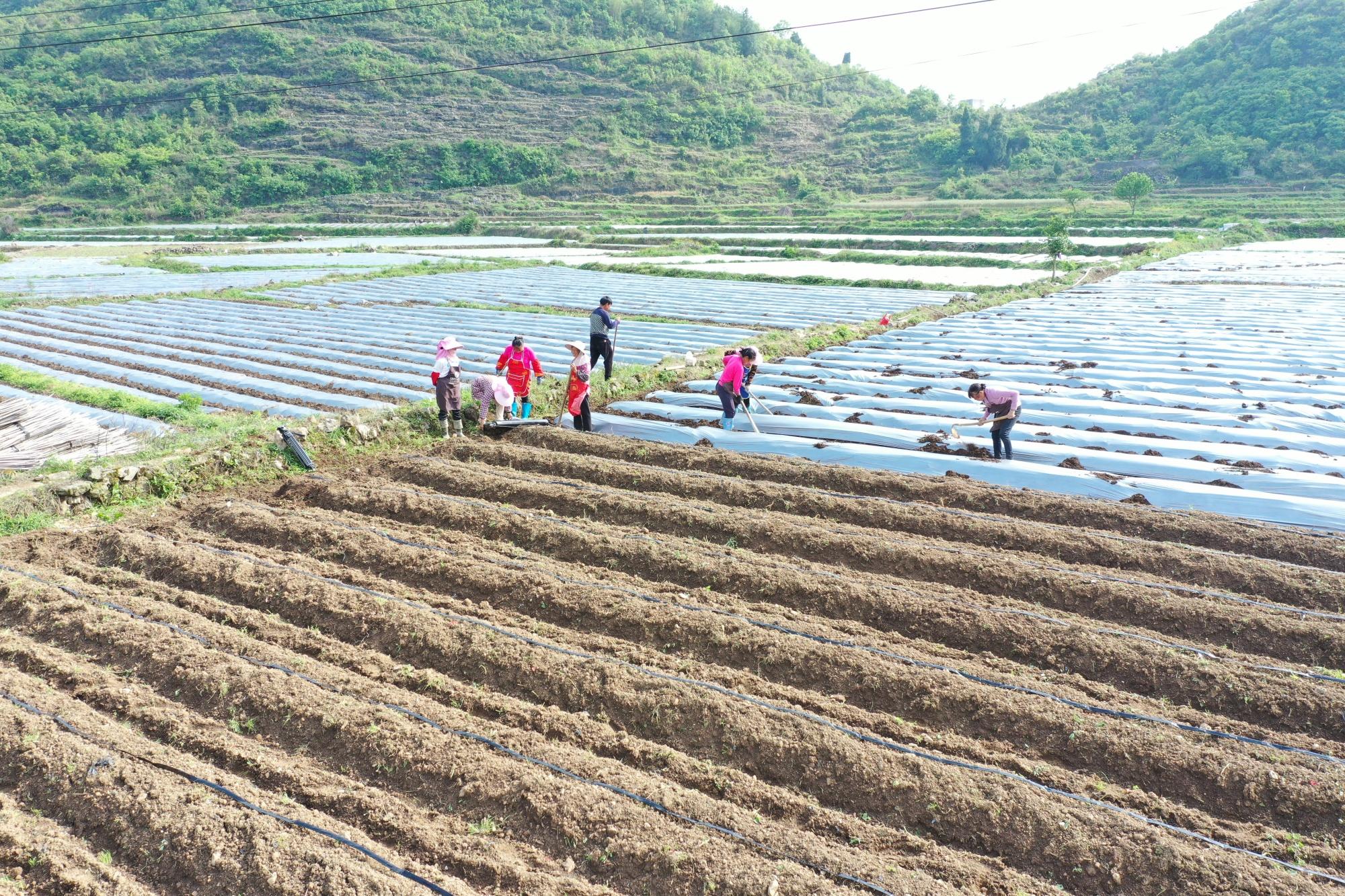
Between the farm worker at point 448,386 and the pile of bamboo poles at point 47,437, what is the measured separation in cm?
311

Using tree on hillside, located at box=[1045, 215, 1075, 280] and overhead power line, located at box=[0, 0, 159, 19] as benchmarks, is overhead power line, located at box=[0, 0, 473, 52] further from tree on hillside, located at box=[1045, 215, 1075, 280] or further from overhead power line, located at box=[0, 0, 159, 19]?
tree on hillside, located at box=[1045, 215, 1075, 280]

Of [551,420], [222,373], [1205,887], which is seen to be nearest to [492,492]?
[551,420]

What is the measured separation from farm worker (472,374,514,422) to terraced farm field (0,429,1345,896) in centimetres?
263

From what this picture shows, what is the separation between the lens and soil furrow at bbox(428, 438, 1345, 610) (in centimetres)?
587

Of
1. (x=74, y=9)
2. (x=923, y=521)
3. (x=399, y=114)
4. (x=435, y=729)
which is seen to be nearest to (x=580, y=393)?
(x=923, y=521)

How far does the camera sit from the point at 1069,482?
7.76 m

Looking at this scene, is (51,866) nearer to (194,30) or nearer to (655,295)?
(655,295)

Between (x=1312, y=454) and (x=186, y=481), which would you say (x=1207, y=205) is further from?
(x=186, y=481)

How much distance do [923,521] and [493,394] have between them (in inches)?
204

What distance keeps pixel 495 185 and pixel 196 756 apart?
57.8 m

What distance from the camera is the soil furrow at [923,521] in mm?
5871

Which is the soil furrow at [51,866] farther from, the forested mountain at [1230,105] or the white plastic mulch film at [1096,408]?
the forested mountain at [1230,105]

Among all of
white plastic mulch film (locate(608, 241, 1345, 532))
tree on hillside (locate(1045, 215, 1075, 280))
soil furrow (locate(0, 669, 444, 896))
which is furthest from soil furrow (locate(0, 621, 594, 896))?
tree on hillside (locate(1045, 215, 1075, 280))

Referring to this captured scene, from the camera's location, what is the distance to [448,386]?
9.62m
